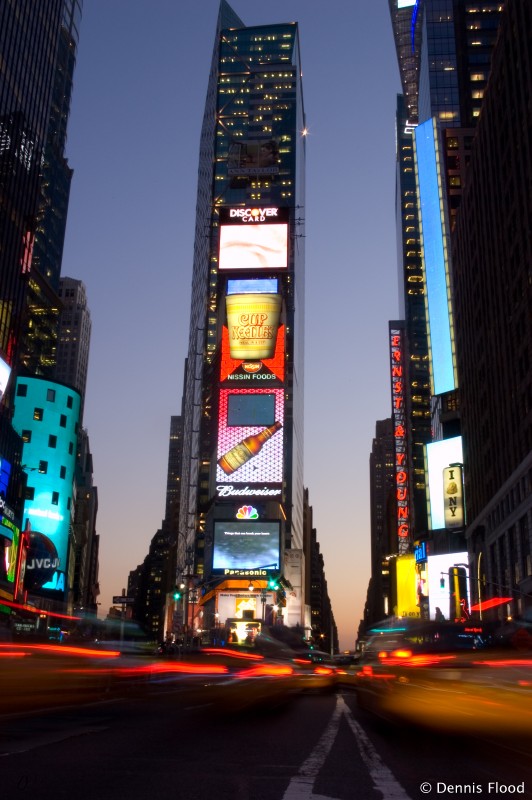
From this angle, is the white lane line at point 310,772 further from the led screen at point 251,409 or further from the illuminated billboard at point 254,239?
the illuminated billboard at point 254,239

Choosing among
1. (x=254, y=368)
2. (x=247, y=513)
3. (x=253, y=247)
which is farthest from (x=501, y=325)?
(x=253, y=247)

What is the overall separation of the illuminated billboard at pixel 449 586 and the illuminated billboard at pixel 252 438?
25254mm

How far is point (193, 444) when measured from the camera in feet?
590

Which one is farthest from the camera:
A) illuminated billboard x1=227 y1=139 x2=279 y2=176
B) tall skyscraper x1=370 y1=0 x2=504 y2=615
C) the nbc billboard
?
illuminated billboard x1=227 y1=139 x2=279 y2=176

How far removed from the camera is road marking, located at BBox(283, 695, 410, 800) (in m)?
7.37

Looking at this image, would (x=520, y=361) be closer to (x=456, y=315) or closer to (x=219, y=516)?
(x=456, y=315)

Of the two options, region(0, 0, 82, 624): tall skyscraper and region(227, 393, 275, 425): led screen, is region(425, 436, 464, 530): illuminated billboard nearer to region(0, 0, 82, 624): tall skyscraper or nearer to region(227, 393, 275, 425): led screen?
region(227, 393, 275, 425): led screen

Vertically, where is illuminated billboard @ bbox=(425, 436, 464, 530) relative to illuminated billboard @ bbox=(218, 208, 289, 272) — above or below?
below

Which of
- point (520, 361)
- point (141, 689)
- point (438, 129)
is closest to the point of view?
point (141, 689)

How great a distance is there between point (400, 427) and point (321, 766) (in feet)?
510

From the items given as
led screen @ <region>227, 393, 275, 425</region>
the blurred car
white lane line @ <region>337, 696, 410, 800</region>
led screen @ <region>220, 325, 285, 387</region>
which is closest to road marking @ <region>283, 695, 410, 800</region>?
white lane line @ <region>337, 696, 410, 800</region>

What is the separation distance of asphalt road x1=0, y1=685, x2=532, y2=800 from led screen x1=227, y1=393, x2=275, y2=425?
90541 mm

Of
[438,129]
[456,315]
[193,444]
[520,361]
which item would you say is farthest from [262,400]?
[193,444]

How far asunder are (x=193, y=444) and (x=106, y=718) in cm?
16493
